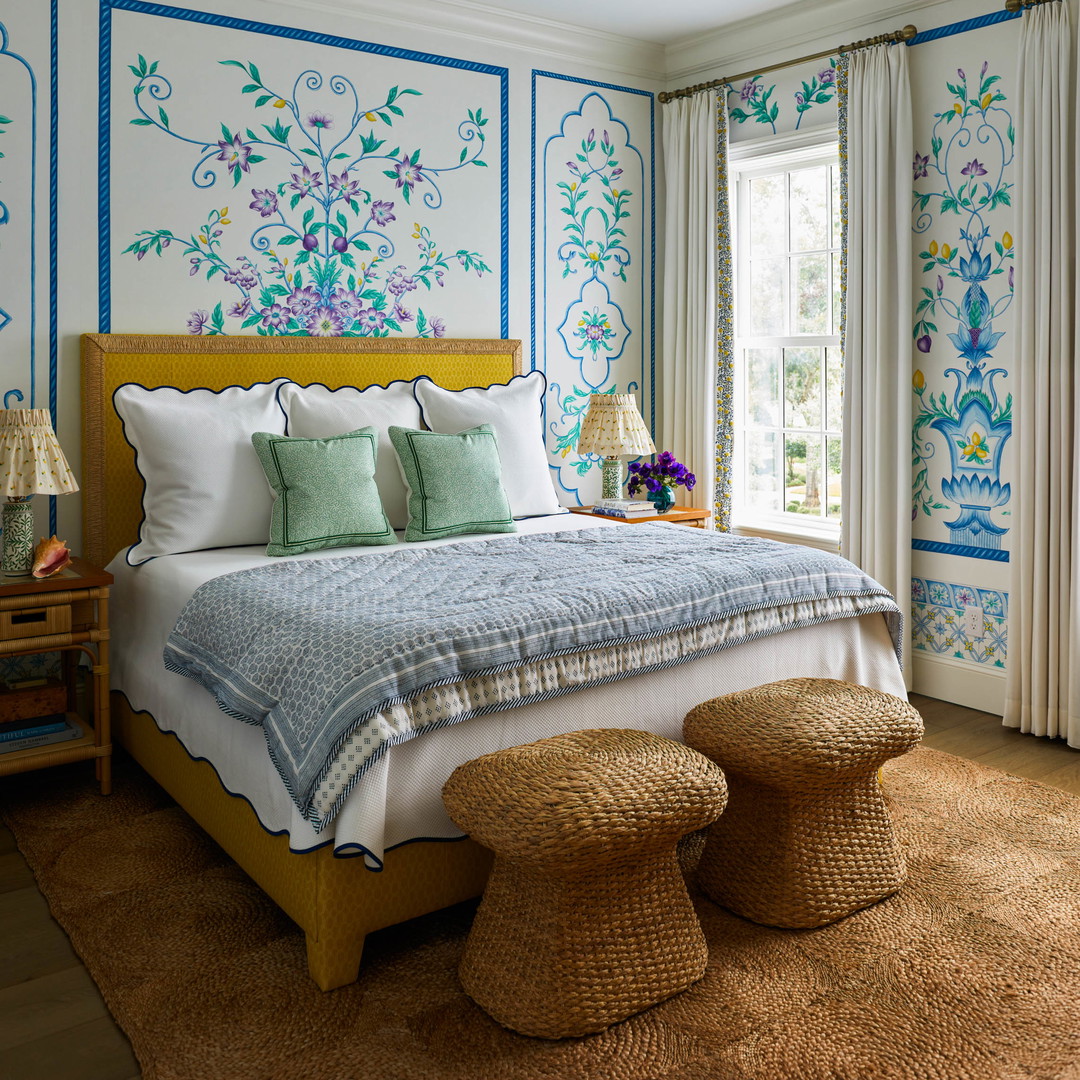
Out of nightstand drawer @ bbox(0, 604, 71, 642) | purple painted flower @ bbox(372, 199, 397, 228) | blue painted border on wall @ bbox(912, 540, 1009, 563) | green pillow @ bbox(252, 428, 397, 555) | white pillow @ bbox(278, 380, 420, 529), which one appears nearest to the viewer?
nightstand drawer @ bbox(0, 604, 71, 642)

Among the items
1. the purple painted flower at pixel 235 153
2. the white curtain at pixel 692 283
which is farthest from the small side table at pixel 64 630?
the white curtain at pixel 692 283

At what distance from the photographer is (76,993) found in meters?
2.05

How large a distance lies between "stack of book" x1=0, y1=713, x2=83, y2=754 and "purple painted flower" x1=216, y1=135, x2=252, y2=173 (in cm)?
202

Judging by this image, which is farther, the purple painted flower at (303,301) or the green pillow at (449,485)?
the purple painted flower at (303,301)

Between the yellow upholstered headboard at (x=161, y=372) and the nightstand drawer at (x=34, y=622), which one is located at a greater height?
the yellow upholstered headboard at (x=161, y=372)

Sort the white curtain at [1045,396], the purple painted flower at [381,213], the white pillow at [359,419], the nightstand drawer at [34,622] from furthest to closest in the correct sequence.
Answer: the purple painted flower at [381,213], the white pillow at [359,419], the white curtain at [1045,396], the nightstand drawer at [34,622]

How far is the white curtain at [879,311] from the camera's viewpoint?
12.7ft

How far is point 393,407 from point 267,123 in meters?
1.14

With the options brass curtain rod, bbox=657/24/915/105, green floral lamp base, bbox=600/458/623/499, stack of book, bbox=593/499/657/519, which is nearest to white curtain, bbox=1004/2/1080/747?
brass curtain rod, bbox=657/24/915/105

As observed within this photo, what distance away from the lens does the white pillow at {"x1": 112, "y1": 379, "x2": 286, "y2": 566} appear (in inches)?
126

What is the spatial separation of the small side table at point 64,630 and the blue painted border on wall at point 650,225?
7.50ft

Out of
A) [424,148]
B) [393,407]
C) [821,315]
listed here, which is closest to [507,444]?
[393,407]

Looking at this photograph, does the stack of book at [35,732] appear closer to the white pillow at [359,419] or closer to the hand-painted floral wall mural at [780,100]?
the white pillow at [359,419]

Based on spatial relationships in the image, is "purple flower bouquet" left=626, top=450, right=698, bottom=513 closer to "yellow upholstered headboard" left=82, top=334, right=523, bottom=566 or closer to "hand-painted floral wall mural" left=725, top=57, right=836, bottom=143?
"yellow upholstered headboard" left=82, top=334, right=523, bottom=566
